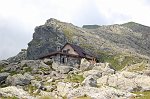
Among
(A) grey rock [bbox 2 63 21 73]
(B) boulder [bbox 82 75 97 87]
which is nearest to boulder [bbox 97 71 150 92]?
(B) boulder [bbox 82 75 97 87]

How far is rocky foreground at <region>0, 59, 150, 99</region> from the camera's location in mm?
73812

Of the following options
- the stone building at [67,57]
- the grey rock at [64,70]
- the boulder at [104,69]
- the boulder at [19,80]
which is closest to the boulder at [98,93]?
the boulder at [104,69]

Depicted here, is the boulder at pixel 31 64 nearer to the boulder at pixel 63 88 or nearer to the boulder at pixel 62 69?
the boulder at pixel 62 69

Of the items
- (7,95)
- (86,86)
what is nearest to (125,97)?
(86,86)

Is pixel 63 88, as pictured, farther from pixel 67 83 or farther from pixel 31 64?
pixel 31 64

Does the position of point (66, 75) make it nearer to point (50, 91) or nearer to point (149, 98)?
point (50, 91)

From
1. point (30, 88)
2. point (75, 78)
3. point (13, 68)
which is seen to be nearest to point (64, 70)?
point (75, 78)

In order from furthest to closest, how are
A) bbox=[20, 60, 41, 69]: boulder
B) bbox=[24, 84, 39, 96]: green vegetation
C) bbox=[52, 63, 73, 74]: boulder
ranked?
bbox=[20, 60, 41, 69]: boulder → bbox=[52, 63, 73, 74]: boulder → bbox=[24, 84, 39, 96]: green vegetation

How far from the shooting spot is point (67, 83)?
83312mm

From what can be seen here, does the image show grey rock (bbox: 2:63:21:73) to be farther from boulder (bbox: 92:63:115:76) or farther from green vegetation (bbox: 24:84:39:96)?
boulder (bbox: 92:63:115:76)

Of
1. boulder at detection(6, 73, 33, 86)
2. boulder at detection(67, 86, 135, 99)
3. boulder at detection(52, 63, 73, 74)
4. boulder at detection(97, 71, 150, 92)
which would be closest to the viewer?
boulder at detection(67, 86, 135, 99)

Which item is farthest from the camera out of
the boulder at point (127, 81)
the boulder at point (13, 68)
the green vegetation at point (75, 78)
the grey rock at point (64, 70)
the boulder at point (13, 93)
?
the boulder at point (13, 68)

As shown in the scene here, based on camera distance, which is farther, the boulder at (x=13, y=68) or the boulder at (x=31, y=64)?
the boulder at (x=31, y=64)

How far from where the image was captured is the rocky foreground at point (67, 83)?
2906 inches
